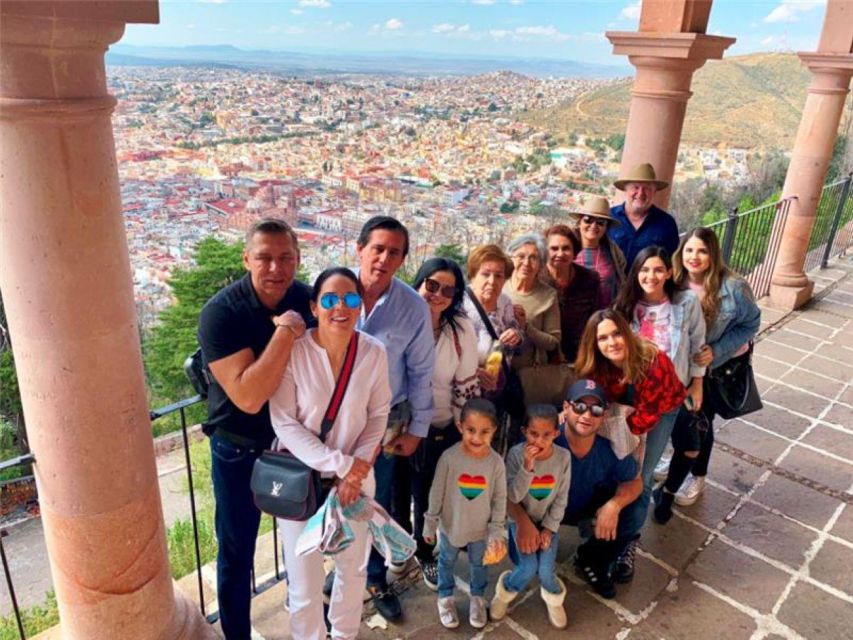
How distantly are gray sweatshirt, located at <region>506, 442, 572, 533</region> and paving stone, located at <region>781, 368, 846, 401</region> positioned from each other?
3368mm

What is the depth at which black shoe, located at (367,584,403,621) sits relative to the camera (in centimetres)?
254

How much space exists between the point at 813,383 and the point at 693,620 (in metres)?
3.14

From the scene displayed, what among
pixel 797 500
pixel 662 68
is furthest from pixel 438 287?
pixel 797 500

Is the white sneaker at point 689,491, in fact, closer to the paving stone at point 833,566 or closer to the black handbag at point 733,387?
the black handbag at point 733,387

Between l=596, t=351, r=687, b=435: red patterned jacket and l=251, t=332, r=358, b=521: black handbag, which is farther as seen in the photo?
l=596, t=351, r=687, b=435: red patterned jacket

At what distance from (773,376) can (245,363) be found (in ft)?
15.3

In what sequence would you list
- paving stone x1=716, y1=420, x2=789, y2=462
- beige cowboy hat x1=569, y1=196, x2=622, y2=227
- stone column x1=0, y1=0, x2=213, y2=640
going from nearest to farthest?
stone column x1=0, y1=0, x2=213, y2=640
beige cowboy hat x1=569, y1=196, x2=622, y2=227
paving stone x1=716, y1=420, x2=789, y2=462

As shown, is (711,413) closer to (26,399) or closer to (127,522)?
(127,522)

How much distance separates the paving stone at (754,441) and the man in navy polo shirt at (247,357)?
324 centimetres

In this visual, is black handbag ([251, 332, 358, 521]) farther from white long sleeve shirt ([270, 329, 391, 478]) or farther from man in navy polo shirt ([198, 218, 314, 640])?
man in navy polo shirt ([198, 218, 314, 640])

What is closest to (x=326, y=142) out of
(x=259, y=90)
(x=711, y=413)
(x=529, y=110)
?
(x=259, y=90)

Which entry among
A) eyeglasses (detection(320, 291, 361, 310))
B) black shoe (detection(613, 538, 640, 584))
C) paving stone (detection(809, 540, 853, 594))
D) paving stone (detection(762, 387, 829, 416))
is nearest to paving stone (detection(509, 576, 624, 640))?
black shoe (detection(613, 538, 640, 584))

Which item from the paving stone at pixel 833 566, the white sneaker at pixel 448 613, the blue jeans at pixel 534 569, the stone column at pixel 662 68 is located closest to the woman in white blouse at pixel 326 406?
the white sneaker at pixel 448 613

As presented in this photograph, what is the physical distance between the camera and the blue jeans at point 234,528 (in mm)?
2072
